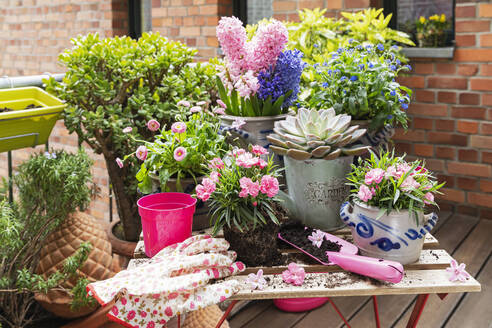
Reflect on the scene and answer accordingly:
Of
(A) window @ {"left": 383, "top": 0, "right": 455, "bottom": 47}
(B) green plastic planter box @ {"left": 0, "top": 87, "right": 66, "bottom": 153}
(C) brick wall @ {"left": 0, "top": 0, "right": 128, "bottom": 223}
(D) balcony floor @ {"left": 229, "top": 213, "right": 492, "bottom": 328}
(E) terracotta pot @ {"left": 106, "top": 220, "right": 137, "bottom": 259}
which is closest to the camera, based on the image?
(B) green plastic planter box @ {"left": 0, "top": 87, "right": 66, "bottom": 153}

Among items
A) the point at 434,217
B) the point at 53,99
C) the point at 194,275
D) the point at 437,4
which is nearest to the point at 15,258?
the point at 53,99

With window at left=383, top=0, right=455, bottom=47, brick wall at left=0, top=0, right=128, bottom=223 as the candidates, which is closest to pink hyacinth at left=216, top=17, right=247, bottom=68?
window at left=383, top=0, right=455, bottom=47

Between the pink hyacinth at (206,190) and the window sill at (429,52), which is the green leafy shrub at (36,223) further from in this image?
the window sill at (429,52)

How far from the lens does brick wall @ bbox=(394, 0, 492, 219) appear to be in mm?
2670

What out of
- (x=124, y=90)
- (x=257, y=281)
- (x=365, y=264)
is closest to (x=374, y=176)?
(x=365, y=264)

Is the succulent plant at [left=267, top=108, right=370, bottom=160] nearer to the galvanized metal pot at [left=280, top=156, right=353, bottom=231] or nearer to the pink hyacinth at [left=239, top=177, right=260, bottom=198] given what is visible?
the galvanized metal pot at [left=280, top=156, right=353, bottom=231]

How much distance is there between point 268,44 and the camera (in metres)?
1.45

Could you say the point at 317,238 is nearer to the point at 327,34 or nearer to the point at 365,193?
the point at 365,193

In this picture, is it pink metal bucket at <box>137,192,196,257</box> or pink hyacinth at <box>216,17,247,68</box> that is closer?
pink metal bucket at <box>137,192,196,257</box>

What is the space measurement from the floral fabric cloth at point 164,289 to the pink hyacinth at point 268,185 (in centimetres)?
17

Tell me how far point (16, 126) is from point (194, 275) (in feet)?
3.50

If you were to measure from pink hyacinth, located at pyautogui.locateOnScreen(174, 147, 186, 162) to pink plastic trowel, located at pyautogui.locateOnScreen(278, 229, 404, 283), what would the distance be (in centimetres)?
40

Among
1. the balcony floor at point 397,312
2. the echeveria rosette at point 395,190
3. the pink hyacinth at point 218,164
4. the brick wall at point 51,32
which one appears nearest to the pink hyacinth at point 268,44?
the pink hyacinth at point 218,164

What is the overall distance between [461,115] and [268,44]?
5.69ft
